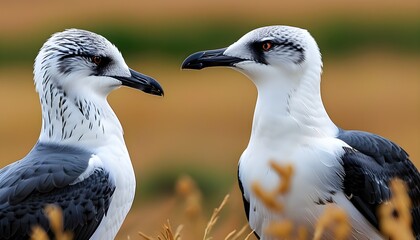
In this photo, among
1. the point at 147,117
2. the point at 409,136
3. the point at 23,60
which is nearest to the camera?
the point at 409,136

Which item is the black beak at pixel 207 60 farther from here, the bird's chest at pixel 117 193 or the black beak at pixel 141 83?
the bird's chest at pixel 117 193

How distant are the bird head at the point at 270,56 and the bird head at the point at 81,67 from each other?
34 centimetres

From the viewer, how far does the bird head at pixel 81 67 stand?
23.8ft

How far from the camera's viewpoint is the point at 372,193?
7.05 metres

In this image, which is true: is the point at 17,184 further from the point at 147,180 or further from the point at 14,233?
the point at 147,180

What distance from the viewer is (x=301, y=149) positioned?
697cm

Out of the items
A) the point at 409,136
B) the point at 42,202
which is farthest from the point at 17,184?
the point at 409,136

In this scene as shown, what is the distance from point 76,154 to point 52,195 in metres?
0.28

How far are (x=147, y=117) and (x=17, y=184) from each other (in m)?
10.5

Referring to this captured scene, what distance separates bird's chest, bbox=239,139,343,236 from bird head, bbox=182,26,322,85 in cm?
39

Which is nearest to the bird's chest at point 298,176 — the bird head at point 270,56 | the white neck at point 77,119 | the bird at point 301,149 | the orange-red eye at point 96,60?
the bird at point 301,149

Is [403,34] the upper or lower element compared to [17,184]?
lower

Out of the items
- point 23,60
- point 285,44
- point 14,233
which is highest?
point 285,44

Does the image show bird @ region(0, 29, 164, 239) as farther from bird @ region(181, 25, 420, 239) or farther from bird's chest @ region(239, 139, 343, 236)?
bird's chest @ region(239, 139, 343, 236)
